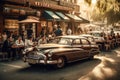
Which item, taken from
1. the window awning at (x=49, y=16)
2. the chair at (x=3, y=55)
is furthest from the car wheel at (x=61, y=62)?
the window awning at (x=49, y=16)

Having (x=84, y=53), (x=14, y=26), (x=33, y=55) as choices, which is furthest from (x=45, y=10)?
(x=33, y=55)

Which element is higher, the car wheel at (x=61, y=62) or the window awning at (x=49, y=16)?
the window awning at (x=49, y=16)

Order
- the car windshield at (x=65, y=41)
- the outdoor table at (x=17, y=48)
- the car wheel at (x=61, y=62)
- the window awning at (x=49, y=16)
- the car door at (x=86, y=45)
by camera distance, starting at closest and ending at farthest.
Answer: the car wheel at (x=61, y=62), the car windshield at (x=65, y=41), the car door at (x=86, y=45), the outdoor table at (x=17, y=48), the window awning at (x=49, y=16)

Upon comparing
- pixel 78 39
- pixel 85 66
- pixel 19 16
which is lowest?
pixel 85 66

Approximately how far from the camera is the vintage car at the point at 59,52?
11359mm

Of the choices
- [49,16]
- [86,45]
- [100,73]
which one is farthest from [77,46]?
[49,16]

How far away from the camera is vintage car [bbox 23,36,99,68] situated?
11359 mm

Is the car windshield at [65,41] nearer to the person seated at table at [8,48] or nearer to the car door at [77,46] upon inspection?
the car door at [77,46]

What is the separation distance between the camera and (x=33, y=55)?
11.7m

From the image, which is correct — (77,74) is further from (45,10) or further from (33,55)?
(45,10)

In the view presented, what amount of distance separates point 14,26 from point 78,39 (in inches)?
418

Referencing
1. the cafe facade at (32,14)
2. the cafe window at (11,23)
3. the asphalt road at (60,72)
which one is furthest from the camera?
the cafe window at (11,23)

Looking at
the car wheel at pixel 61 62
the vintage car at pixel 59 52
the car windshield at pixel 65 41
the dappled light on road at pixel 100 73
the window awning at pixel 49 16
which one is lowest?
the dappled light on road at pixel 100 73

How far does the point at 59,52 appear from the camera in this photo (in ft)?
38.6
